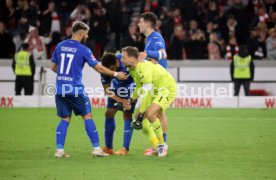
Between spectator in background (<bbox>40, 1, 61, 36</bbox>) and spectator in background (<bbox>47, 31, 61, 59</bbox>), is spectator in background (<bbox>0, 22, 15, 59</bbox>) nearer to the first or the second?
spectator in background (<bbox>47, 31, 61, 59</bbox>)

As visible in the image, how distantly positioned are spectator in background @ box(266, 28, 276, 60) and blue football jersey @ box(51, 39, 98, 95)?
1308 centimetres

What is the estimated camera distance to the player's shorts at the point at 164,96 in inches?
468

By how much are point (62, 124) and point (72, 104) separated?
1.19ft

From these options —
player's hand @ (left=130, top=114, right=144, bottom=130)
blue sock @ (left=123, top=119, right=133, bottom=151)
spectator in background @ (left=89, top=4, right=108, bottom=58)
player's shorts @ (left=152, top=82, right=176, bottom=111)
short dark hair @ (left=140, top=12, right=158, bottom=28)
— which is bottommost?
blue sock @ (left=123, top=119, right=133, bottom=151)

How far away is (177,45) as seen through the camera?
24.1 meters

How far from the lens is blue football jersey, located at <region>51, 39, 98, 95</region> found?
11484 millimetres

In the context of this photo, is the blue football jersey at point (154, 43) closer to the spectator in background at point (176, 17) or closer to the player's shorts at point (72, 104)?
the player's shorts at point (72, 104)

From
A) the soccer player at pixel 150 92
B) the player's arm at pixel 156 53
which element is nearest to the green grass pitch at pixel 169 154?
the soccer player at pixel 150 92

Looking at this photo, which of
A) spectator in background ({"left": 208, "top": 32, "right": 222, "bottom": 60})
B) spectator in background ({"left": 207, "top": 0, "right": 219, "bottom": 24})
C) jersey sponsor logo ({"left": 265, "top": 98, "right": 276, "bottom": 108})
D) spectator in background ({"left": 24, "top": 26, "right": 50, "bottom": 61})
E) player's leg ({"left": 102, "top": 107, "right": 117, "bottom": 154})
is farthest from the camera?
spectator in background ({"left": 207, "top": 0, "right": 219, "bottom": 24})

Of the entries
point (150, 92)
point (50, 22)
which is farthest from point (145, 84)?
point (50, 22)

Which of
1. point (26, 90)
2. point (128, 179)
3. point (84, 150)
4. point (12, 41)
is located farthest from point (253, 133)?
point (12, 41)

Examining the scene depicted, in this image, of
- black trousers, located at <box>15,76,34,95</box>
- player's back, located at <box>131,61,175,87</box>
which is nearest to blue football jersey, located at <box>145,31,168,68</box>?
player's back, located at <box>131,61,175,87</box>

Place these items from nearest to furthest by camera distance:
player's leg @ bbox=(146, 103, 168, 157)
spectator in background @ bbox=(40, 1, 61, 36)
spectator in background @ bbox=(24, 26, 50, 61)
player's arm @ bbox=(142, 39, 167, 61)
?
1. player's leg @ bbox=(146, 103, 168, 157)
2. player's arm @ bbox=(142, 39, 167, 61)
3. spectator in background @ bbox=(24, 26, 50, 61)
4. spectator in background @ bbox=(40, 1, 61, 36)

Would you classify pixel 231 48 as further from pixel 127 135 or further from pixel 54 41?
pixel 127 135
